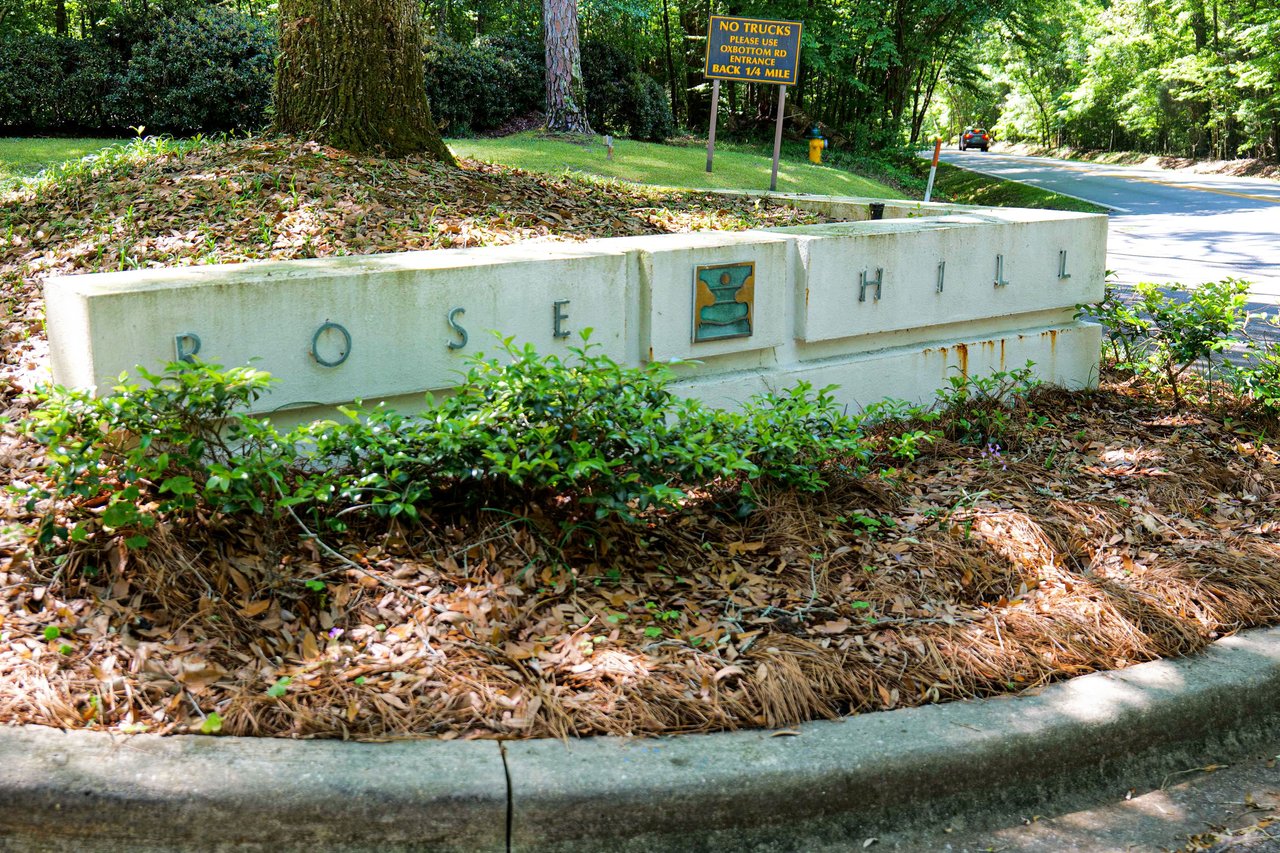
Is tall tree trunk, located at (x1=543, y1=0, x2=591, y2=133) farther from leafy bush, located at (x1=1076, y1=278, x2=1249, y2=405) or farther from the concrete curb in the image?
the concrete curb

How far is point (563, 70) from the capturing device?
17328 mm

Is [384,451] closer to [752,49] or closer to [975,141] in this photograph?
[752,49]

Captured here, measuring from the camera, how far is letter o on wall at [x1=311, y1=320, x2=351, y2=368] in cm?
401

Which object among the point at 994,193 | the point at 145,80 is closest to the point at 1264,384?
the point at 145,80

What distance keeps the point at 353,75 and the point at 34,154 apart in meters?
5.33

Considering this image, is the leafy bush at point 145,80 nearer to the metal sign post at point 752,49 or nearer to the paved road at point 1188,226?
the metal sign post at point 752,49

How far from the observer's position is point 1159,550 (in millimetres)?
4148

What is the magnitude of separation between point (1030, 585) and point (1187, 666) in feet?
1.96

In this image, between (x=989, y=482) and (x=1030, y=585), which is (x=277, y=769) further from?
(x=989, y=482)

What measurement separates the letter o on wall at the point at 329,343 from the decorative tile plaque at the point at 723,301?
1.57 m

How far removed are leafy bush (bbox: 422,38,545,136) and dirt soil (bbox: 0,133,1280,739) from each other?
13.2 metres

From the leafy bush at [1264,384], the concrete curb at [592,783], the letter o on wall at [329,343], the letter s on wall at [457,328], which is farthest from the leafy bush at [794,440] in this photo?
the leafy bush at [1264,384]

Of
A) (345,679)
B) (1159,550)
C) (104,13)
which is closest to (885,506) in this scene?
(1159,550)

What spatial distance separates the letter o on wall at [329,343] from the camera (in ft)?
13.1
